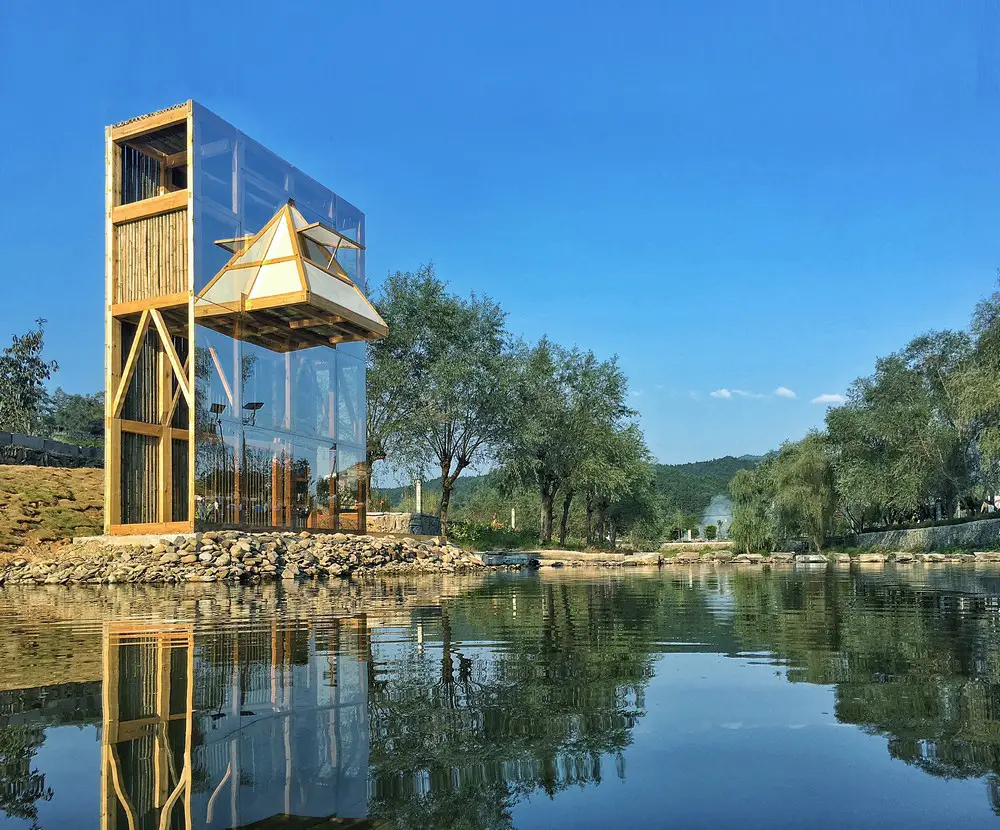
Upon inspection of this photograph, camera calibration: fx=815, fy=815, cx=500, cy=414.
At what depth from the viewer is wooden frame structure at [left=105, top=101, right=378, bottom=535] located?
19078mm

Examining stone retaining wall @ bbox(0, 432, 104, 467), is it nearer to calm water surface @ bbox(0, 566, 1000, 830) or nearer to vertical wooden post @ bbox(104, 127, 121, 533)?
vertical wooden post @ bbox(104, 127, 121, 533)

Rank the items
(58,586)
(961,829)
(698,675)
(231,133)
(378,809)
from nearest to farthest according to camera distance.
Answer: (961,829) → (378,809) → (698,675) → (58,586) → (231,133)

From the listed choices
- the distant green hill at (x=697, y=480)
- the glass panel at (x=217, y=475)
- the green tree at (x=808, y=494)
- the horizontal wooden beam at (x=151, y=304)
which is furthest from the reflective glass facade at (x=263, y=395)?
the distant green hill at (x=697, y=480)

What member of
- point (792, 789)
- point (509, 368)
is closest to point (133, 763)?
point (792, 789)

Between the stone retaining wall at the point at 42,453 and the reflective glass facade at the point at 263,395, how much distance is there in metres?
11.3

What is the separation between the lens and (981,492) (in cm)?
4603

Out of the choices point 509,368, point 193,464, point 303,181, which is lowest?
point 193,464

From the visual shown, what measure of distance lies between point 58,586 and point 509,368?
890 inches

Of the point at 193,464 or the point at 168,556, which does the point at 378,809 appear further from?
the point at 193,464

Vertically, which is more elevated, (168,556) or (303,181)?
(303,181)

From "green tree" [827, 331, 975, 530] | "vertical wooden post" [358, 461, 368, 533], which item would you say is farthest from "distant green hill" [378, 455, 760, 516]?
"vertical wooden post" [358, 461, 368, 533]

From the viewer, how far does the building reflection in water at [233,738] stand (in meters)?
2.31

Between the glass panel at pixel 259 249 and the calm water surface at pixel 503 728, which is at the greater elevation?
the glass panel at pixel 259 249

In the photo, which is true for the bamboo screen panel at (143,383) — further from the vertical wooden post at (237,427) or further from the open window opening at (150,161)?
the open window opening at (150,161)
